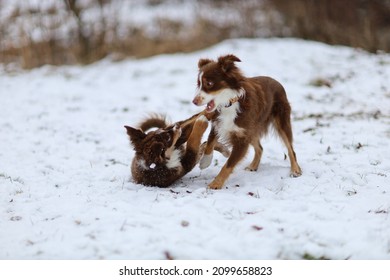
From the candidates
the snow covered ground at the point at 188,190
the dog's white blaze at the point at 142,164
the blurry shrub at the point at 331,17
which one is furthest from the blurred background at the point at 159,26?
the dog's white blaze at the point at 142,164

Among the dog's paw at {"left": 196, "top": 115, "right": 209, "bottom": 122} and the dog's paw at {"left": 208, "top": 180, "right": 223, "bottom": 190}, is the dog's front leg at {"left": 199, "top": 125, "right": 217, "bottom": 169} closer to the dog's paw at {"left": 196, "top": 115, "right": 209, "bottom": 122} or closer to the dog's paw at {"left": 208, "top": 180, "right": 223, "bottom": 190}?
the dog's paw at {"left": 196, "top": 115, "right": 209, "bottom": 122}

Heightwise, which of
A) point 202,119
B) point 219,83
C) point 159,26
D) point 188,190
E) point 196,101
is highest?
point 219,83

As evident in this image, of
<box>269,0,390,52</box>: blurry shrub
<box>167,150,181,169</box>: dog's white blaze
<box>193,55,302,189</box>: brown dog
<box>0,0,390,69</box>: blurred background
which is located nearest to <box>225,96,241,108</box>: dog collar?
<box>193,55,302,189</box>: brown dog

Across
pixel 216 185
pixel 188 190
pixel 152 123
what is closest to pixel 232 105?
pixel 216 185

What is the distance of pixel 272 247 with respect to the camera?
364cm

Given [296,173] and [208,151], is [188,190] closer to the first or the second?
[208,151]

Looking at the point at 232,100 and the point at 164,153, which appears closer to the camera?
the point at 232,100

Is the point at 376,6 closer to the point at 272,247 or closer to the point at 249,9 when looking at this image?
the point at 249,9

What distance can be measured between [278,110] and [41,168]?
11.5 feet

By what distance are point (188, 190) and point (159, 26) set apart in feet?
44.1

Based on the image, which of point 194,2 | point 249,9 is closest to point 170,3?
point 194,2

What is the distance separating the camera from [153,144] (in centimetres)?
502

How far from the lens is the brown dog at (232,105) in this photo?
488 centimetres

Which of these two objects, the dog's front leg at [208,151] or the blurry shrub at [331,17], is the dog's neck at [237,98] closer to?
the dog's front leg at [208,151]
